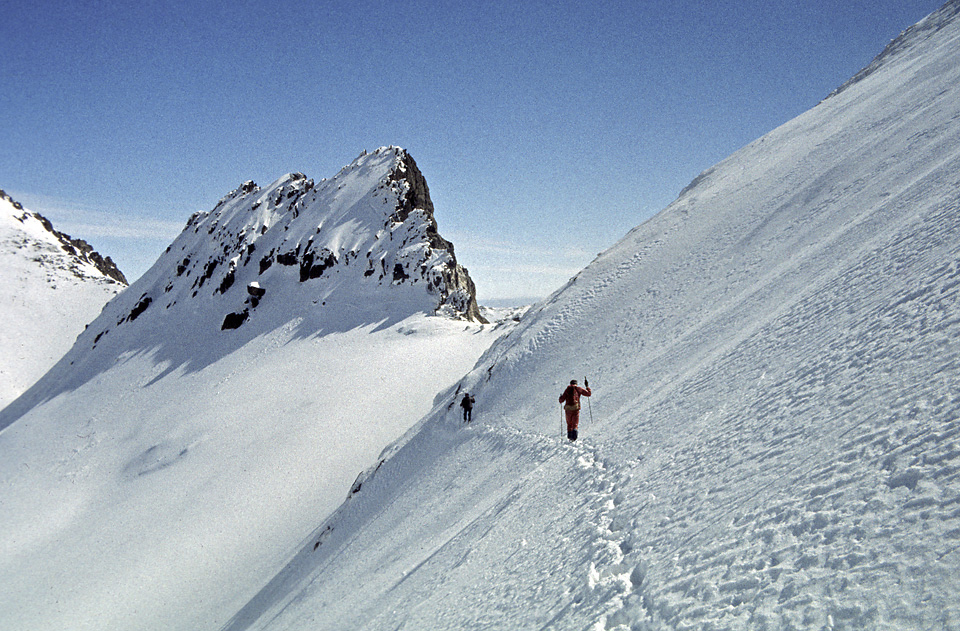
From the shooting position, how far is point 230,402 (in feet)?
126

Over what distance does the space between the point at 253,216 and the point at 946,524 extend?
7231 cm

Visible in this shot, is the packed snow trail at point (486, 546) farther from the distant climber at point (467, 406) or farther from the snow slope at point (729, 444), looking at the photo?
the distant climber at point (467, 406)

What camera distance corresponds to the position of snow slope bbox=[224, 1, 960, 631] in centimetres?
472

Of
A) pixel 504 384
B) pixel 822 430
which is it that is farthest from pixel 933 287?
pixel 504 384

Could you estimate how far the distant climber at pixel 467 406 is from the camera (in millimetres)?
20875

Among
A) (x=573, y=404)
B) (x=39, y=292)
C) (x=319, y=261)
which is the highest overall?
(x=39, y=292)

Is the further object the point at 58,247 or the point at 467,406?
the point at 58,247

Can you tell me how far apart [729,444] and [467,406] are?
14.5 meters

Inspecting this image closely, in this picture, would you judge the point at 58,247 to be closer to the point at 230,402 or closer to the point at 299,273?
the point at 299,273

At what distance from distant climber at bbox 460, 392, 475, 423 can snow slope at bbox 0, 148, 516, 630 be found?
9621 millimetres

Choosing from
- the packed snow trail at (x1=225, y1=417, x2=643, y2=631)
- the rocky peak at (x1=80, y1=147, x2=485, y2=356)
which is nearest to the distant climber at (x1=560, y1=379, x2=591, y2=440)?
the packed snow trail at (x1=225, y1=417, x2=643, y2=631)

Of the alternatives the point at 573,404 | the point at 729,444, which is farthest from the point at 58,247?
the point at 729,444

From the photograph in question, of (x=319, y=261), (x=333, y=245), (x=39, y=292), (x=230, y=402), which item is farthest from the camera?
(x=39, y=292)

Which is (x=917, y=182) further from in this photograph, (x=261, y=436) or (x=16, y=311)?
(x=16, y=311)
